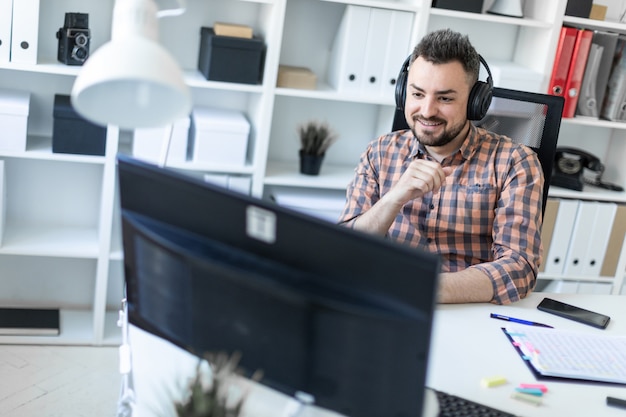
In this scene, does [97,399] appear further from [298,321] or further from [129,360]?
[298,321]

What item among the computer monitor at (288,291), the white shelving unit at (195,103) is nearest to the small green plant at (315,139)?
the white shelving unit at (195,103)

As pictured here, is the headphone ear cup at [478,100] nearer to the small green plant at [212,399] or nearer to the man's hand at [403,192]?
the man's hand at [403,192]

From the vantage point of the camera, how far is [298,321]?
1174 millimetres

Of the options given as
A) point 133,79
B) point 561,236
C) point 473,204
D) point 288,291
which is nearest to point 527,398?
point 288,291

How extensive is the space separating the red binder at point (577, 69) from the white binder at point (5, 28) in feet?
6.66

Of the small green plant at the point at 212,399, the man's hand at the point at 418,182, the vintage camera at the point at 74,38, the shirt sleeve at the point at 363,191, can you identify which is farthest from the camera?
the vintage camera at the point at 74,38

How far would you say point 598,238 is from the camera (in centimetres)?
348

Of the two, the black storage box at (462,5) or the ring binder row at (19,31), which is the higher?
the black storage box at (462,5)

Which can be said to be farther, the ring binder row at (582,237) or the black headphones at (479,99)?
the ring binder row at (582,237)

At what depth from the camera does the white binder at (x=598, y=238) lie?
3434mm

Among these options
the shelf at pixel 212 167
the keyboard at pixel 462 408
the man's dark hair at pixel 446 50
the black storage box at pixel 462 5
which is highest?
the black storage box at pixel 462 5

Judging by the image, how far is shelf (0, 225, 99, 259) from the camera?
3021 millimetres

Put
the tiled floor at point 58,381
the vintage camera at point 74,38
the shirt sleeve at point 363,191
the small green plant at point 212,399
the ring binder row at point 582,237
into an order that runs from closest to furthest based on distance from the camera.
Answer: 1. the small green plant at point 212,399
2. the shirt sleeve at point 363,191
3. the tiled floor at point 58,381
4. the vintage camera at point 74,38
5. the ring binder row at point 582,237

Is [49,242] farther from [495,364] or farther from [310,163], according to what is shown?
[495,364]
